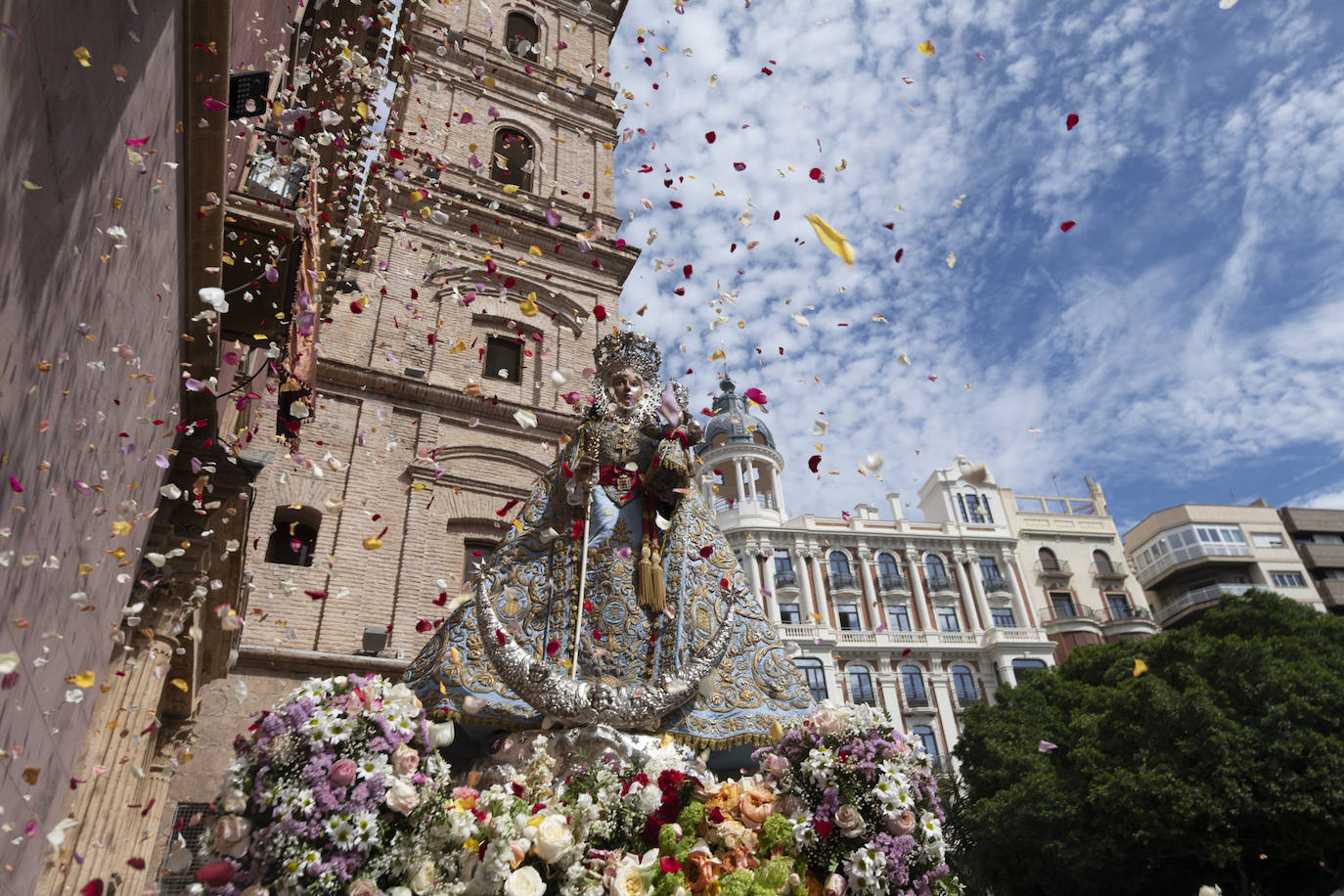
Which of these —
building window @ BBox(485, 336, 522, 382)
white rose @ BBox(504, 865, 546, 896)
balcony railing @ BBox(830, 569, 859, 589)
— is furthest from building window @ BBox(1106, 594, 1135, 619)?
white rose @ BBox(504, 865, 546, 896)

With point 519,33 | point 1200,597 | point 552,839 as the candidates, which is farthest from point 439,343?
point 1200,597

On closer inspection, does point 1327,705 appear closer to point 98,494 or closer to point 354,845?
point 354,845

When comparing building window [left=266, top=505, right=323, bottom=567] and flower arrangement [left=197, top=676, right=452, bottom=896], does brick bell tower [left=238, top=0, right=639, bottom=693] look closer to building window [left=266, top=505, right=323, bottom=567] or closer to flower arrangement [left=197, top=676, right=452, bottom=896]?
building window [left=266, top=505, right=323, bottom=567]

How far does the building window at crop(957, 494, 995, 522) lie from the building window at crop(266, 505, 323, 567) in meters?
32.7

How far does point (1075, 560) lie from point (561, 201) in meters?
32.3

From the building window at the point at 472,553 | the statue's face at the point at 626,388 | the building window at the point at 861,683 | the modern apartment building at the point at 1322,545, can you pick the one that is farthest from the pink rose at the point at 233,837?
the modern apartment building at the point at 1322,545

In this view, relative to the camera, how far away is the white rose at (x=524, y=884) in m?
3.09

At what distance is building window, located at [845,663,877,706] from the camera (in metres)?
30.6

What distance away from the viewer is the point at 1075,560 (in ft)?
123

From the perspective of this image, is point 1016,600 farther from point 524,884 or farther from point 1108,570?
point 524,884

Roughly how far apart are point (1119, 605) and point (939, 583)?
368 inches

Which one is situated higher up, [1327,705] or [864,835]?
[1327,705]

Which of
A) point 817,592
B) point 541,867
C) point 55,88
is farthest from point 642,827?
point 817,592

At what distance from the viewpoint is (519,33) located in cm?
1758
